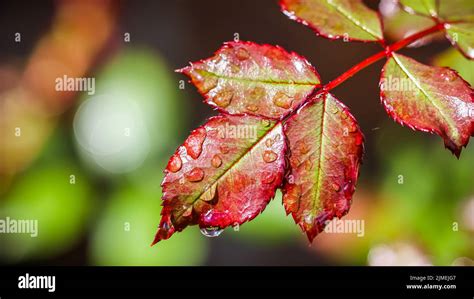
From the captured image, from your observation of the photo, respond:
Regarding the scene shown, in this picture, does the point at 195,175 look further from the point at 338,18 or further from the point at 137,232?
the point at 137,232

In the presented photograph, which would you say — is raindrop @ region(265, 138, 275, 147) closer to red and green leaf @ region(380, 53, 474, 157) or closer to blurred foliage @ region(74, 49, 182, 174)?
red and green leaf @ region(380, 53, 474, 157)

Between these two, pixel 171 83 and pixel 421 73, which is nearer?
pixel 421 73

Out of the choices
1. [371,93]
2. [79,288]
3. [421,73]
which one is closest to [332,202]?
[421,73]

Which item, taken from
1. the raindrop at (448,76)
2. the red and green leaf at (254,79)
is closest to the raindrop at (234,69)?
the red and green leaf at (254,79)

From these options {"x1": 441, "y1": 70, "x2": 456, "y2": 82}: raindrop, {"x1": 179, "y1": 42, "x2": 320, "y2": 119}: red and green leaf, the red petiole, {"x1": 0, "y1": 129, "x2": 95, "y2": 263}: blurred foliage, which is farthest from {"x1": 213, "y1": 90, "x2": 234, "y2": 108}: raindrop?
{"x1": 0, "y1": 129, "x2": 95, "y2": 263}: blurred foliage

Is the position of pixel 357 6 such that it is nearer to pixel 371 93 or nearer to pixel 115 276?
pixel 371 93

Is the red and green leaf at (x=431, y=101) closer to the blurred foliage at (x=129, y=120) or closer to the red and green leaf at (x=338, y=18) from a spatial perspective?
the red and green leaf at (x=338, y=18)

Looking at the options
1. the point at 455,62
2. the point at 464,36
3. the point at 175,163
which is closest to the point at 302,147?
the point at 175,163
